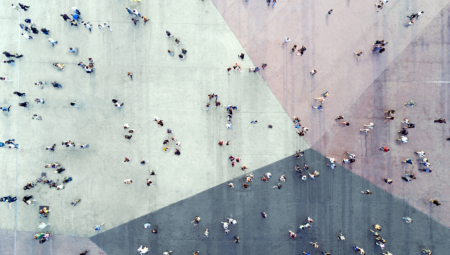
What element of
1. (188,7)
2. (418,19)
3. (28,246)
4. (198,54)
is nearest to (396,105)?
(418,19)

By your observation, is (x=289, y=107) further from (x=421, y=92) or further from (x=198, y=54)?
(x=421, y=92)

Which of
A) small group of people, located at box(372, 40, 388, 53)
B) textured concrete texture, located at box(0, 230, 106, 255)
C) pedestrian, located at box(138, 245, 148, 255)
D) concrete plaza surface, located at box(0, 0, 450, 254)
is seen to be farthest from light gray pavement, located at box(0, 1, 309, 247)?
small group of people, located at box(372, 40, 388, 53)

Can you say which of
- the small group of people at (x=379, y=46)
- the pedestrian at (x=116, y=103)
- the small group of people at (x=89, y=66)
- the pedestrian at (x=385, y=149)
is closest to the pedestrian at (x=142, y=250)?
the pedestrian at (x=116, y=103)

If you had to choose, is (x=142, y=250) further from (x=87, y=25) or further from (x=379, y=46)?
(x=379, y=46)

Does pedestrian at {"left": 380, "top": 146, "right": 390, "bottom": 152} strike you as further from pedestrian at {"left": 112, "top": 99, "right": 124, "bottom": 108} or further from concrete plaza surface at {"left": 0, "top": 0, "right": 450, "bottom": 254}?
pedestrian at {"left": 112, "top": 99, "right": 124, "bottom": 108}

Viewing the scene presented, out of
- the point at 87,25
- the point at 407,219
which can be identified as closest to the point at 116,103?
the point at 87,25

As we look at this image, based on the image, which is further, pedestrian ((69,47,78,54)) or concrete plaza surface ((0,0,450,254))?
concrete plaza surface ((0,0,450,254))
